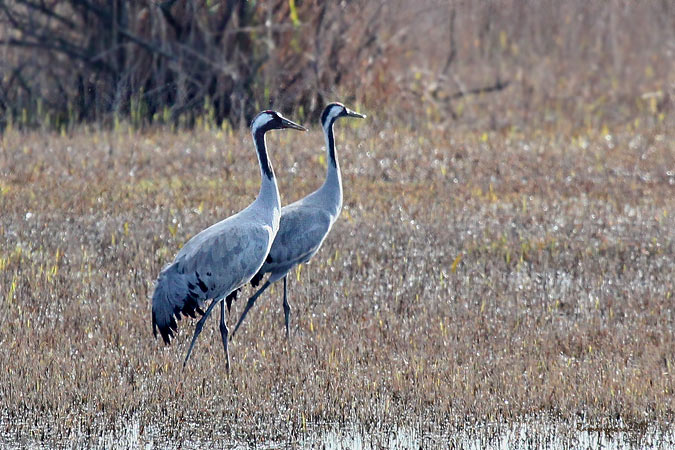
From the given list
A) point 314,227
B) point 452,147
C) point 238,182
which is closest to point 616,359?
point 314,227

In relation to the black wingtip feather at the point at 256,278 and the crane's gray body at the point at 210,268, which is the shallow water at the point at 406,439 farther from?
the black wingtip feather at the point at 256,278

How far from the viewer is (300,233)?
6828 millimetres

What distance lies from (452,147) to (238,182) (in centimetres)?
272

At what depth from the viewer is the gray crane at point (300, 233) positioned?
267 inches

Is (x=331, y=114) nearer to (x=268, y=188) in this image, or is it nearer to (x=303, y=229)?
(x=303, y=229)

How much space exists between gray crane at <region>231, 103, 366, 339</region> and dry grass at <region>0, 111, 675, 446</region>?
26cm

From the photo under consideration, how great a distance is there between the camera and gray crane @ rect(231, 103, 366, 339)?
6.77 m

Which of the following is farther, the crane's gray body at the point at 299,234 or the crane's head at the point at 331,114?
the crane's head at the point at 331,114

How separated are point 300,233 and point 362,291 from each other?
796mm

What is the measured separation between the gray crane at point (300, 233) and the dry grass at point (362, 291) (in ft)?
0.84

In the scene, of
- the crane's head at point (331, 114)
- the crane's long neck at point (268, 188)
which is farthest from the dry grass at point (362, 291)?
the crane's head at point (331, 114)

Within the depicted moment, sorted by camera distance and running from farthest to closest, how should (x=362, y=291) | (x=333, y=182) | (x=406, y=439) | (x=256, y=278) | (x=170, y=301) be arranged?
(x=362, y=291) < (x=333, y=182) < (x=256, y=278) < (x=170, y=301) < (x=406, y=439)

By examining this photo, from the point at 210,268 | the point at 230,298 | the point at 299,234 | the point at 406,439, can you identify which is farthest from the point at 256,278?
the point at 406,439

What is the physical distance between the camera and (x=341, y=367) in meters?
5.89
